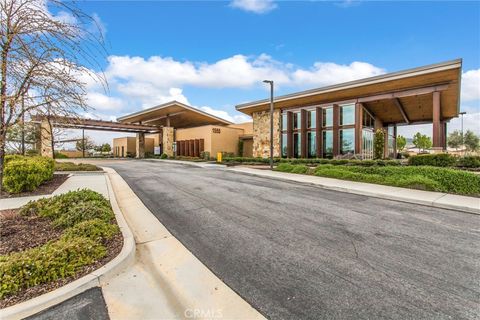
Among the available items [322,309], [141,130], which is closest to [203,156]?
[141,130]

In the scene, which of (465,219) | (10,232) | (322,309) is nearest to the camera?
(322,309)

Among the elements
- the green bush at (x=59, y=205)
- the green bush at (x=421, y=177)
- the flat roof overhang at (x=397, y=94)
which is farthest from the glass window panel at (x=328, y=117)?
the green bush at (x=59, y=205)

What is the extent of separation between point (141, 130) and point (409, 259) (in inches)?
1650

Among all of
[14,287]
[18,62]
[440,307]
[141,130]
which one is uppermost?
[141,130]

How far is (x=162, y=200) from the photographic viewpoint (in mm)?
8414

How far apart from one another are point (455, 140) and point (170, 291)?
210ft

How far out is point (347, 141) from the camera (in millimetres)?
23250

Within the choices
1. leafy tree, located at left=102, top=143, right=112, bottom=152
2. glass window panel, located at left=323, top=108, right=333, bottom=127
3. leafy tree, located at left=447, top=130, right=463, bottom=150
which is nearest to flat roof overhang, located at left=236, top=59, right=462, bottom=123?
glass window panel, located at left=323, top=108, right=333, bottom=127

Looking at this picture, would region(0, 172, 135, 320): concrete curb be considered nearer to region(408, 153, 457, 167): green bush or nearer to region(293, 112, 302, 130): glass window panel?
region(408, 153, 457, 167): green bush

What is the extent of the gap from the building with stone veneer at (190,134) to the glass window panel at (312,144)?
11.4 m

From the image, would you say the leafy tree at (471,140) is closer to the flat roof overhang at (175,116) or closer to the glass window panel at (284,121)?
the glass window panel at (284,121)

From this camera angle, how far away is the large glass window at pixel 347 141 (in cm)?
2288

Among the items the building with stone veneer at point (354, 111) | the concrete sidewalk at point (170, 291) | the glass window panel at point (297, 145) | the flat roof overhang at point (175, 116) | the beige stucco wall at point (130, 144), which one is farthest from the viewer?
the beige stucco wall at point (130, 144)

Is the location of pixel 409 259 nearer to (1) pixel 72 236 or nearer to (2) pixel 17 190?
(1) pixel 72 236
